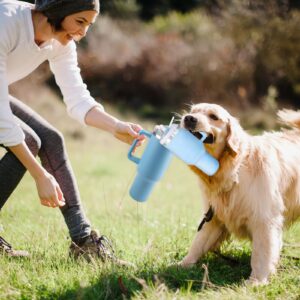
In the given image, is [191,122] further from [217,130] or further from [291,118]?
[291,118]

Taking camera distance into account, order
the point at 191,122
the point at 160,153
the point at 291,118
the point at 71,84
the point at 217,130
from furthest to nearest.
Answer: the point at 291,118, the point at 71,84, the point at 217,130, the point at 191,122, the point at 160,153

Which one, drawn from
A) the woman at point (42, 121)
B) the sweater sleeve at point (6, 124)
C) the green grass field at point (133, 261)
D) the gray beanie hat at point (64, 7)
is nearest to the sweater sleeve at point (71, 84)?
the woman at point (42, 121)

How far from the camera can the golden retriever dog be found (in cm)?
321

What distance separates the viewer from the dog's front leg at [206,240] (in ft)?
11.2

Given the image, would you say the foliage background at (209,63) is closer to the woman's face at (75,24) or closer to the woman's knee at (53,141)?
the woman's knee at (53,141)

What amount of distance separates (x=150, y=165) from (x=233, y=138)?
0.72 meters

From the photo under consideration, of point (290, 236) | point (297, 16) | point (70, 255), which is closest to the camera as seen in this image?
point (70, 255)

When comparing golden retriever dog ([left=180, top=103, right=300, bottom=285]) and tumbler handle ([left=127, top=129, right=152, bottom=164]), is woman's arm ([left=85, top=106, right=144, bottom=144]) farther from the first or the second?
golden retriever dog ([left=180, top=103, right=300, bottom=285])

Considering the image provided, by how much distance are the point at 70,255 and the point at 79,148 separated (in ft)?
26.6

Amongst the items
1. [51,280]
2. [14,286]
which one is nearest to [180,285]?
[51,280]

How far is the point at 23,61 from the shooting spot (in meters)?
3.03

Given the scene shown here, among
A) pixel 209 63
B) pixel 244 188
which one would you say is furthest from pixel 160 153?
pixel 209 63

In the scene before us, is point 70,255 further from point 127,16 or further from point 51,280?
point 127,16

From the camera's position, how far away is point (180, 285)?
2896 mm
